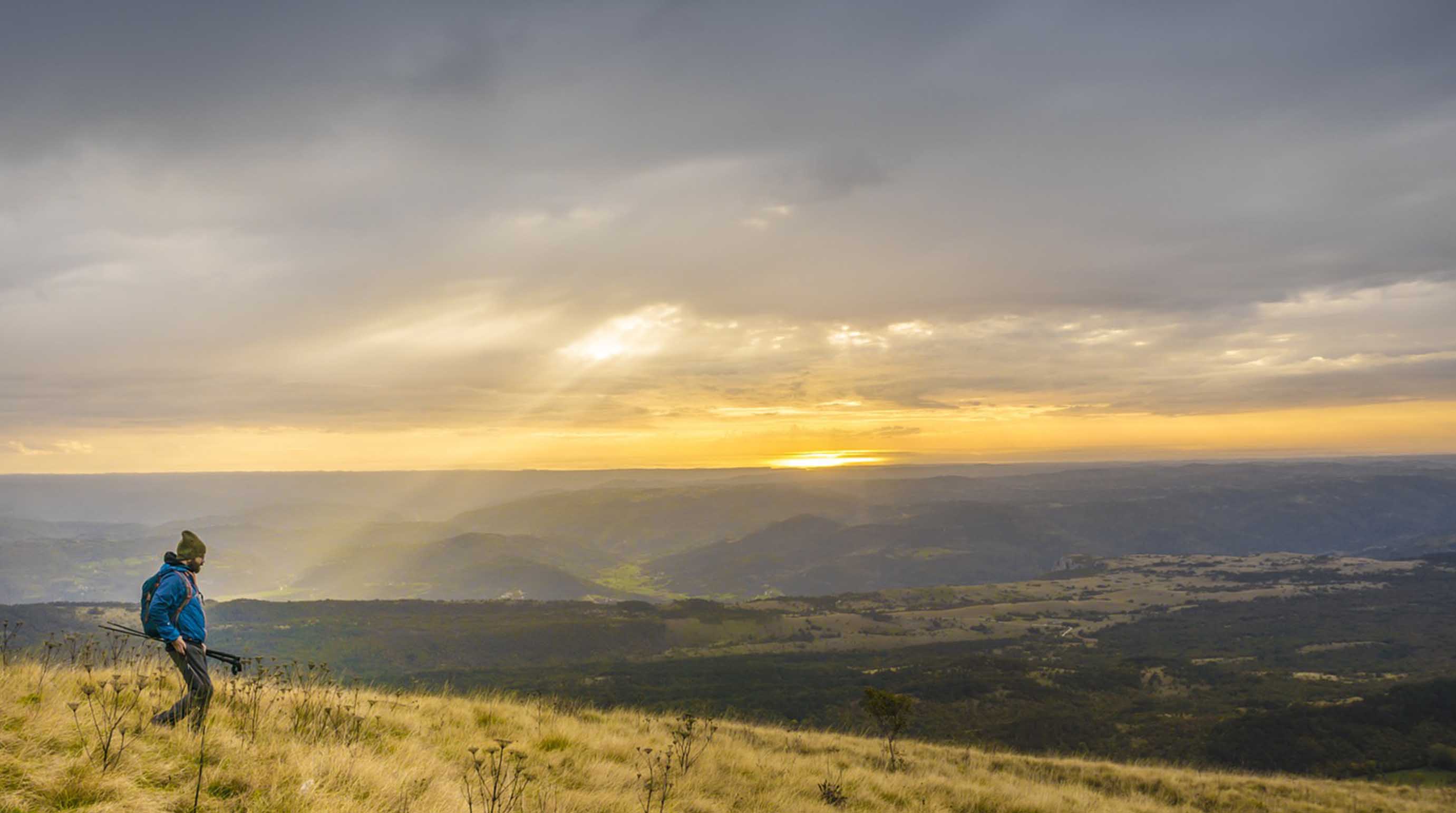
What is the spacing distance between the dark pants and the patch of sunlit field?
0.92 ft

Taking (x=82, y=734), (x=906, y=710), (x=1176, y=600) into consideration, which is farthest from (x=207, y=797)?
(x=1176, y=600)

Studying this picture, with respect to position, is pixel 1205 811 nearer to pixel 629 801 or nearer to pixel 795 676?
pixel 629 801

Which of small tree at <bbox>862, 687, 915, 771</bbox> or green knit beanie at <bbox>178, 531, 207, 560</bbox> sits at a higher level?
green knit beanie at <bbox>178, 531, 207, 560</bbox>

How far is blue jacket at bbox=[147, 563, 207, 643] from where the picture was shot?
296 inches

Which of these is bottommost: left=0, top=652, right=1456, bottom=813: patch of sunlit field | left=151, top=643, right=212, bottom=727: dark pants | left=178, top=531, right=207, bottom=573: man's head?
left=0, top=652, right=1456, bottom=813: patch of sunlit field

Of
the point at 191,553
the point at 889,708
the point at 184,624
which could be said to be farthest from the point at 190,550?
the point at 889,708

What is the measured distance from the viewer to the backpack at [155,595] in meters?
7.45

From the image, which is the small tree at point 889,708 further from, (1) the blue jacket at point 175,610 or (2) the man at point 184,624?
(1) the blue jacket at point 175,610

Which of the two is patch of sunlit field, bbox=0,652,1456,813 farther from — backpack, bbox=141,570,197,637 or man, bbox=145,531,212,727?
backpack, bbox=141,570,197,637

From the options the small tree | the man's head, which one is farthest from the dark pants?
the small tree

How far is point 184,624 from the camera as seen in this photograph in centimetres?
790

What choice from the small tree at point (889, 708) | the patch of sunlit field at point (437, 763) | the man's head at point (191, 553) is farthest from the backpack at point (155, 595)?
the small tree at point (889, 708)

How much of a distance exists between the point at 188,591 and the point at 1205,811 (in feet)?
63.7

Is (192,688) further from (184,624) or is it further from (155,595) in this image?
(155,595)
